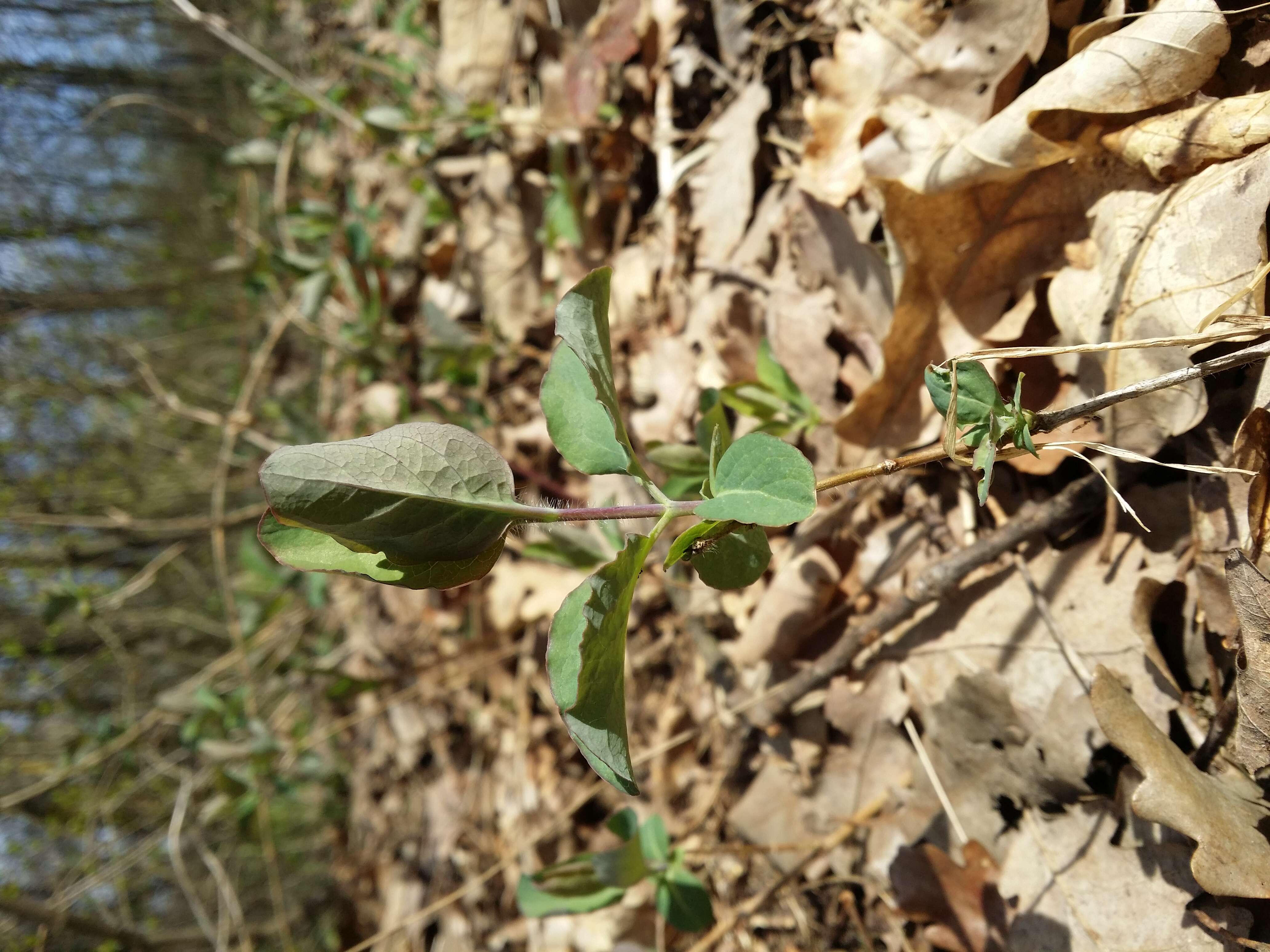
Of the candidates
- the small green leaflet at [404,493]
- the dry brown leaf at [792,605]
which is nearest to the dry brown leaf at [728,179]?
the dry brown leaf at [792,605]

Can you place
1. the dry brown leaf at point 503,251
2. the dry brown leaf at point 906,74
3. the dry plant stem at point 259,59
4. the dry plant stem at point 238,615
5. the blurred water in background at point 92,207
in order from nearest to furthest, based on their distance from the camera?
the dry brown leaf at point 906,74 < the dry plant stem at point 259,59 < the dry brown leaf at point 503,251 < the dry plant stem at point 238,615 < the blurred water in background at point 92,207

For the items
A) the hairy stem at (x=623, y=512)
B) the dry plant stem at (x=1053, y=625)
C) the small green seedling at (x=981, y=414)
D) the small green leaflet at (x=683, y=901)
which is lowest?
the small green leaflet at (x=683, y=901)

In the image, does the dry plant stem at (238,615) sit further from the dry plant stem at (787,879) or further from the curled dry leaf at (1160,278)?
the curled dry leaf at (1160,278)

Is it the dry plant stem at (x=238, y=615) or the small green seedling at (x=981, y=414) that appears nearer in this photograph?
the small green seedling at (x=981, y=414)

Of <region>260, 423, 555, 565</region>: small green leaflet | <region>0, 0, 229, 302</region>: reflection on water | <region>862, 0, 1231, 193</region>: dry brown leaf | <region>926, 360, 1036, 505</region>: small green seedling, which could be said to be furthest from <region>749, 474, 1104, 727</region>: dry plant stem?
<region>0, 0, 229, 302</region>: reflection on water

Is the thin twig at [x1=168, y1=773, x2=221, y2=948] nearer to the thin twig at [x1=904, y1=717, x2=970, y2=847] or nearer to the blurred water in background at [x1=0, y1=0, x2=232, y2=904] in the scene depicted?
the thin twig at [x1=904, y1=717, x2=970, y2=847]

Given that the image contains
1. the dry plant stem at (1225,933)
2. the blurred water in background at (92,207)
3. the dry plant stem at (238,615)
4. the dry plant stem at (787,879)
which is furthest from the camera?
the blurred water in background at (92,207)

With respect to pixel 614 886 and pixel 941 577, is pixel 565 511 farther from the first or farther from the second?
pixel 614 886
